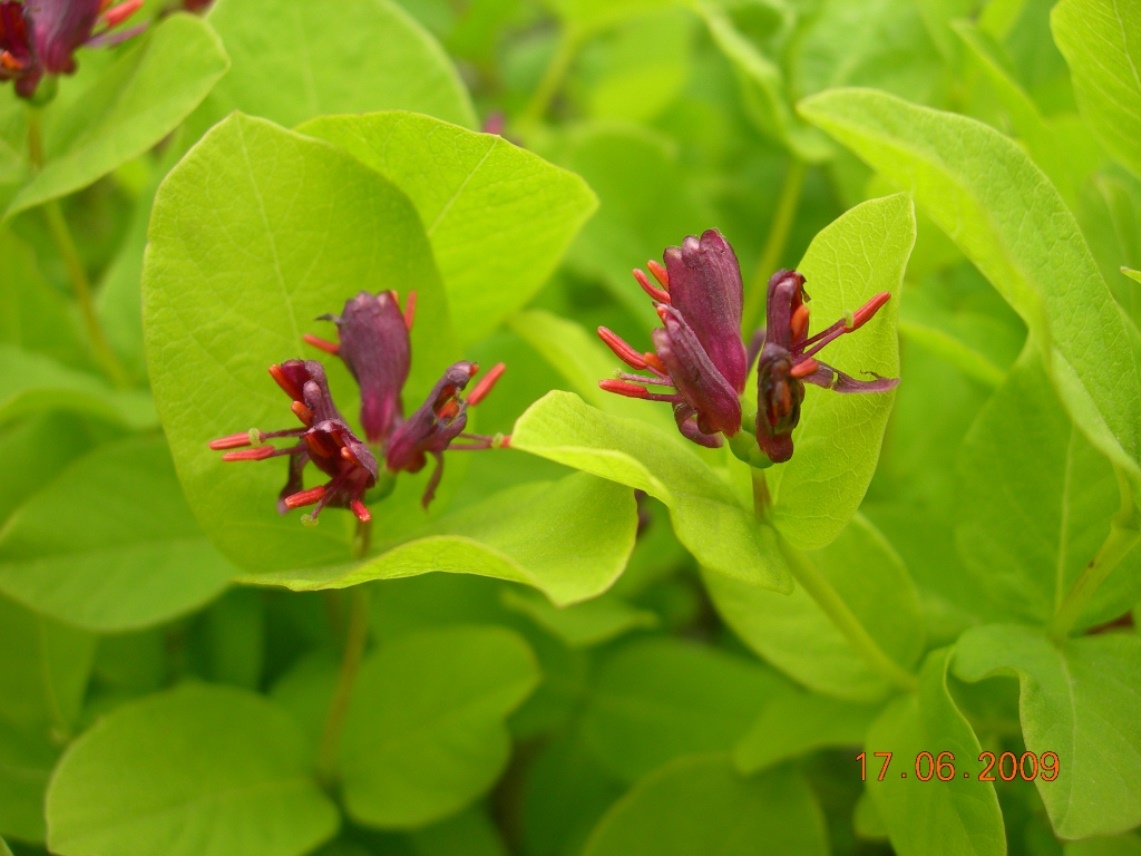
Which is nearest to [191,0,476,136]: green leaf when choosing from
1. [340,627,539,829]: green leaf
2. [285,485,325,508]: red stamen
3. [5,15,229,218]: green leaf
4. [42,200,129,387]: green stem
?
[5,15,229,218]: green leaf

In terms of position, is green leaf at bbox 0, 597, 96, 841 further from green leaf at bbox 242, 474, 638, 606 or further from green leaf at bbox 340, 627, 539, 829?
green leaf at bbox 242, 474, 638, 606

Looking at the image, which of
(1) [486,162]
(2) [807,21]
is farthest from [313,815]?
(2) [807,21]

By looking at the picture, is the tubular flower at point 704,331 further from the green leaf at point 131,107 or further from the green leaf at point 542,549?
the green leaf at point 131,107

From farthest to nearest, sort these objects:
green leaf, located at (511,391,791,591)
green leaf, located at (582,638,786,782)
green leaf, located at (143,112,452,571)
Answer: green leaf, located at (582,638,786,782) < green leaf, located at (143,112,452,571) < green leaf, located at (511,391,791,591)

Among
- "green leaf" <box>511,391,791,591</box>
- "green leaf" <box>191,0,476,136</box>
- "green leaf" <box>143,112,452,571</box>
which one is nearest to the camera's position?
"green leaf" <box>511,391,791,591</box>

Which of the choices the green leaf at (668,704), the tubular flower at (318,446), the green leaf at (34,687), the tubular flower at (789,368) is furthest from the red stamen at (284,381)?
the green leaf at (668,704)

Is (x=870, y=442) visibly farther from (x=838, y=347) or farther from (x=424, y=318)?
(x=424, y=318)
